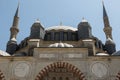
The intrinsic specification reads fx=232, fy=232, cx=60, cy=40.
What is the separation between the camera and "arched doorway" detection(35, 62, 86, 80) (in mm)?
13414

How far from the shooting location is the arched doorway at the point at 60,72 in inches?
528

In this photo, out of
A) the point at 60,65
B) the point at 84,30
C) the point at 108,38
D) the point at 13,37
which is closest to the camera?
the point at 60,65

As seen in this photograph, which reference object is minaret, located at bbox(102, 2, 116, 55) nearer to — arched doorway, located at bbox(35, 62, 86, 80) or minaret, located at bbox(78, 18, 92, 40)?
minaret, located at bbox(78, 18, 92, 40)

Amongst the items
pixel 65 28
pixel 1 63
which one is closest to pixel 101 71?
pixel 1 63

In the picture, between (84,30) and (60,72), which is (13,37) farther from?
(60,72)

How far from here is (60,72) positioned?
1365 cm

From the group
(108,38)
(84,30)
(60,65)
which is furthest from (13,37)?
(60,65)

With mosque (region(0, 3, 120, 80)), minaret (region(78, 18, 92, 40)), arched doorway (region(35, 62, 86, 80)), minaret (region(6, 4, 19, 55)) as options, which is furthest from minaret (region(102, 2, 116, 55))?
minaret (region(6, 4, 19, 55))

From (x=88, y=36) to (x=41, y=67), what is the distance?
605cm

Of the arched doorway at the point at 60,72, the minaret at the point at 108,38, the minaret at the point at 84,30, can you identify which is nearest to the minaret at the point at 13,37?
the minaret at the point at 84,30

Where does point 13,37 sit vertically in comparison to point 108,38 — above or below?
above

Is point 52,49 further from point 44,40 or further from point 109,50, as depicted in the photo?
point 109,50

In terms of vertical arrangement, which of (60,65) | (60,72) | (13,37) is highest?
(13,37)

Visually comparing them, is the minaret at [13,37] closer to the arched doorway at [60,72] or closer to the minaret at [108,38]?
the arched doorway at [60,72]
